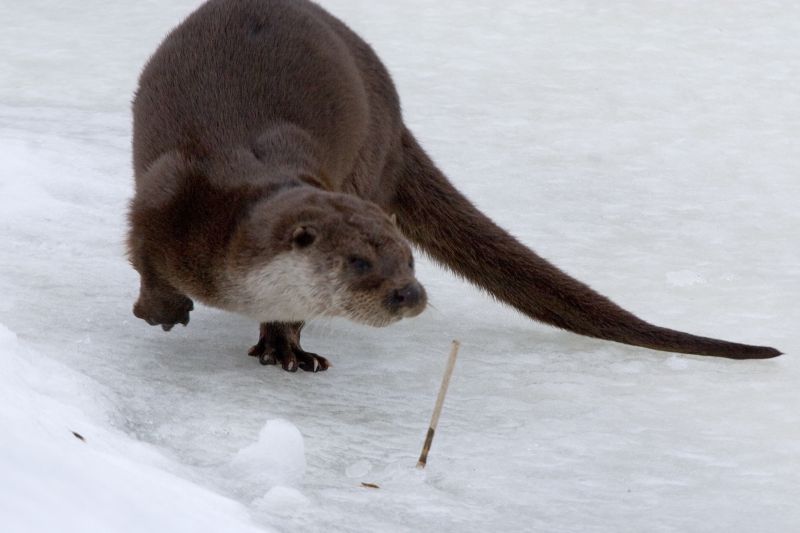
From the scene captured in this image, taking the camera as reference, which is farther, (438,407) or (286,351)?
(286,351)

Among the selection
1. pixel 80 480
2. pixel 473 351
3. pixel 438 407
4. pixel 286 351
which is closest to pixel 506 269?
pixel 473 351

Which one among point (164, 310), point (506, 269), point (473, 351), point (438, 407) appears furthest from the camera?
point (506, 269)

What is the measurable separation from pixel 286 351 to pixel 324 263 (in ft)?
1.26

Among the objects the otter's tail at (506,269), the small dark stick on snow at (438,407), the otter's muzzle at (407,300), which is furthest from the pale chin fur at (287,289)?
the otter's tail at (506,269)

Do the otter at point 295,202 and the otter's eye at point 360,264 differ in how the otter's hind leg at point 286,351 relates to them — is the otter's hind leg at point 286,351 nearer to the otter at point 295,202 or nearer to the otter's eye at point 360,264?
the otter at point 295,202

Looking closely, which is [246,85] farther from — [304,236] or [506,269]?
[506,269]

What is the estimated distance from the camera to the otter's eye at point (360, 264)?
8.19ft

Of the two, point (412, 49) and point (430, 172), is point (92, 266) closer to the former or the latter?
point (430, 172)

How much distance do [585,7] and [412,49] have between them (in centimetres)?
118

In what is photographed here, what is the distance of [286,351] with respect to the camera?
2834mm

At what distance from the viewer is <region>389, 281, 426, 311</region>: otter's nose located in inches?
97.3

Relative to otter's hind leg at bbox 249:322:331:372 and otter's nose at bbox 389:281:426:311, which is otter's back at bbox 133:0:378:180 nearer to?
otter's hind leg at bbox 249:322:331:372

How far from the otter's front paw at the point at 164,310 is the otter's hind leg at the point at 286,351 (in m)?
0.18

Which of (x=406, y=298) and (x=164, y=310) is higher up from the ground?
(x=406, y=298)
